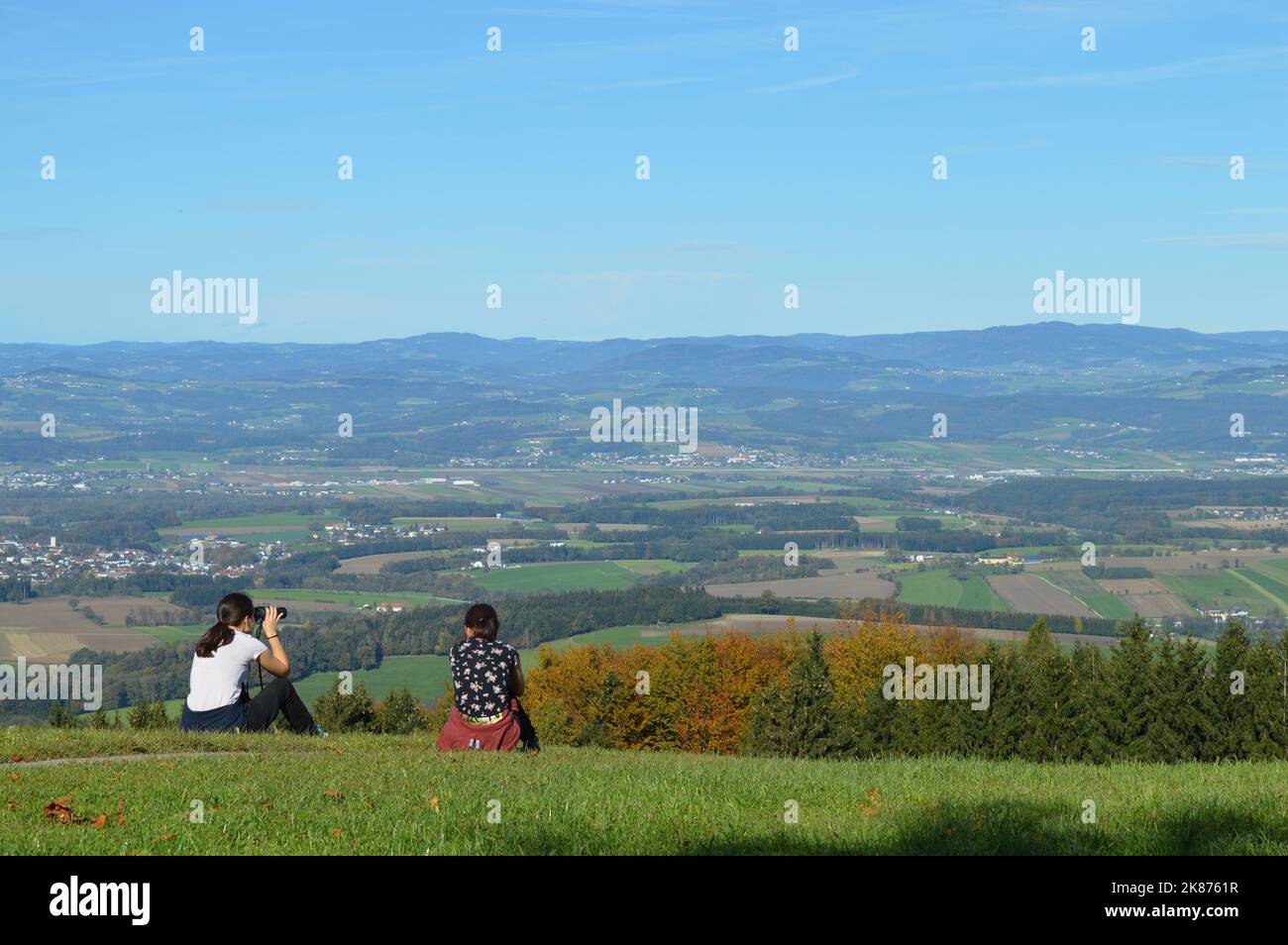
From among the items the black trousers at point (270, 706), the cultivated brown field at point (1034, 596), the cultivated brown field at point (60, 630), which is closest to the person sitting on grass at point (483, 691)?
the black trousers at point (270, 706)

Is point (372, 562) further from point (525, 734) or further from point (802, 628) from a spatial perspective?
point (525, 734)

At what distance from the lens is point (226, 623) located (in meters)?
13.9

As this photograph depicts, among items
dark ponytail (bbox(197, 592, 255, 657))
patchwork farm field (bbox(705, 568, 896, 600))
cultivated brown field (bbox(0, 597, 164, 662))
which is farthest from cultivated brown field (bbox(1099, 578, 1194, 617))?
dark ponytail (bbox(197, 592, 255, 657))

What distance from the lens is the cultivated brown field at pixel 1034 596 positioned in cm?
9238

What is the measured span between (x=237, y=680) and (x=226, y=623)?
0.81 m

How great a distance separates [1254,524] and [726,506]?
64105mm

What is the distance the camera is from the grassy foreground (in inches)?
297

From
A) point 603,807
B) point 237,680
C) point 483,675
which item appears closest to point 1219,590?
point 483,675

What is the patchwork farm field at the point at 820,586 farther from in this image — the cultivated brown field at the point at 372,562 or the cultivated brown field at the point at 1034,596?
the cultivated brown field at the point at 372,562

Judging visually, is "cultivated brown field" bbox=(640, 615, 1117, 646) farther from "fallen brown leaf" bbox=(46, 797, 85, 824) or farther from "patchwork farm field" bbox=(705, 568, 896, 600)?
"fallen brown leaf" bbox=(46, 797, 85, 824)

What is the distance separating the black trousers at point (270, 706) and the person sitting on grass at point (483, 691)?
250 centimetres

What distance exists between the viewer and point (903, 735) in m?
40.2

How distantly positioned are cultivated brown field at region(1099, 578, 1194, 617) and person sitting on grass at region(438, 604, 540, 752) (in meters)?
83.2

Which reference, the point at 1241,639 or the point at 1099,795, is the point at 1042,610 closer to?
the point at 1241,639
